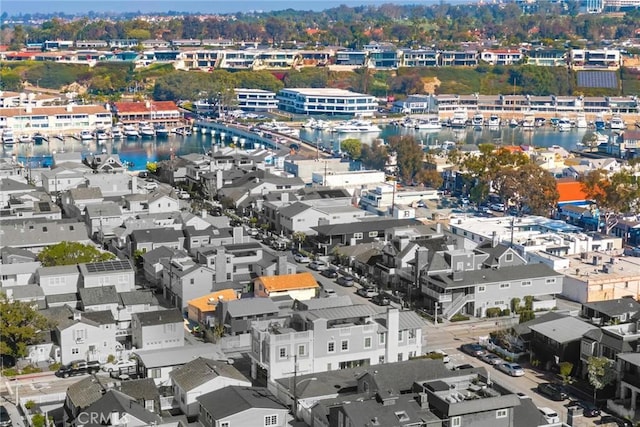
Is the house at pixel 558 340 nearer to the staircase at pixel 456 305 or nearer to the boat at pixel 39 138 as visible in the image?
the staircase at pixel 456 305

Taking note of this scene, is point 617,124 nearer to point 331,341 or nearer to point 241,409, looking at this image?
point 331,341

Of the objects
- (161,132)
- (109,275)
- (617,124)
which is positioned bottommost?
(161,132)

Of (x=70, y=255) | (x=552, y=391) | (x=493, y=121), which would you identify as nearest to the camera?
(x=552, y=391)

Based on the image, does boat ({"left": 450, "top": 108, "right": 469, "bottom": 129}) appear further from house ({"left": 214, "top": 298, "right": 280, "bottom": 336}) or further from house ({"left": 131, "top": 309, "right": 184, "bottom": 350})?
house ({"left": 131, "top": 309, "right": 184, "bottom": 350})

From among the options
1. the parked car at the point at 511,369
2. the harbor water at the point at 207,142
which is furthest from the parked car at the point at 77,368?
the harbor water at the point at 207,142

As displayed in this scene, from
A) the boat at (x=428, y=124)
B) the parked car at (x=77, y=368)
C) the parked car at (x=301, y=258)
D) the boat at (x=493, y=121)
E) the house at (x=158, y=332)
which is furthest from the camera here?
the boat at (x=493, y=121)

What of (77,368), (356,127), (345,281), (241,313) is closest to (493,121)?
(356,127)

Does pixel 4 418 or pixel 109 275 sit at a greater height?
pixel 109 275
